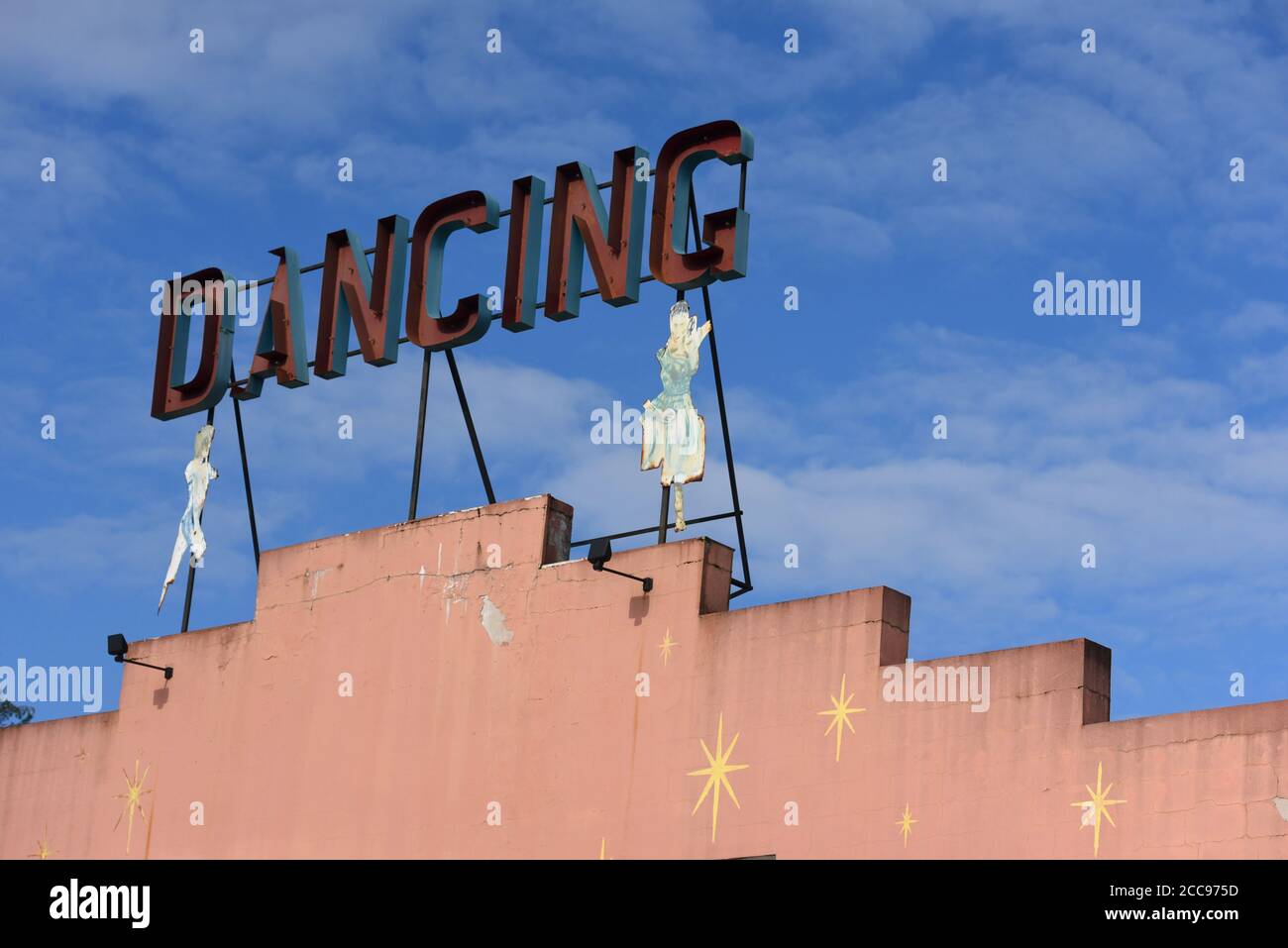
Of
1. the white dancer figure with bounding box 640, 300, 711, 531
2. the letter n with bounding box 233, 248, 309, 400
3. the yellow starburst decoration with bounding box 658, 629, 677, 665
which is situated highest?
the letter n with bounding box 233, 248, 309, 400

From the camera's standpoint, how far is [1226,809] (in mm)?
21391

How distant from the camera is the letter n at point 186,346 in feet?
107

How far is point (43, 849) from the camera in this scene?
31.5 m

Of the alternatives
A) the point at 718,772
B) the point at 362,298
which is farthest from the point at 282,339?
the point at 718,772

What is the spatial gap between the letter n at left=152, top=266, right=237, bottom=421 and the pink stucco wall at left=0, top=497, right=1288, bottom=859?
353cm

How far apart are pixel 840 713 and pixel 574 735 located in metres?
3.57

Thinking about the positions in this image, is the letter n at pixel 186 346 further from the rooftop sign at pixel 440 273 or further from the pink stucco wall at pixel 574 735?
the pink stucco wall at pixel 574 735

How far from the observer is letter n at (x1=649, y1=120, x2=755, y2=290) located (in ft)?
91.4

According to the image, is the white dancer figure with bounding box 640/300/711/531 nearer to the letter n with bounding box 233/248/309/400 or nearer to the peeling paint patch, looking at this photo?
the peeling paint patch

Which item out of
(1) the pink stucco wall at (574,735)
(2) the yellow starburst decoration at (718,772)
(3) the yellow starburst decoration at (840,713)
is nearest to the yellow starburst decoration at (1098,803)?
(1) the pink stucco wall at (574,735)
